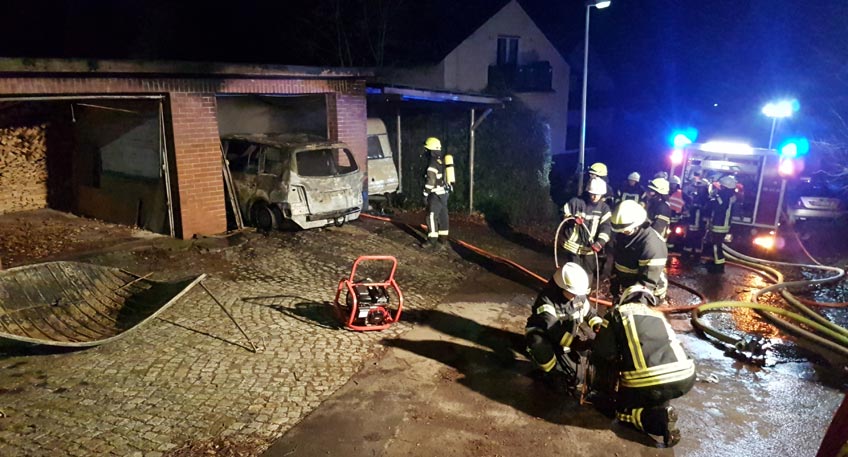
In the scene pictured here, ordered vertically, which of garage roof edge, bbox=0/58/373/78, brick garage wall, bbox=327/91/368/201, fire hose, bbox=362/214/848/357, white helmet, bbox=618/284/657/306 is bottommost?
fire hose, bbox=362/214/848/357

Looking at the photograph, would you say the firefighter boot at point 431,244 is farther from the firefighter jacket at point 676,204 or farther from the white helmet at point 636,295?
the white helmet at point 636,295

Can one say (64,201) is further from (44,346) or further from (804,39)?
(804,39)

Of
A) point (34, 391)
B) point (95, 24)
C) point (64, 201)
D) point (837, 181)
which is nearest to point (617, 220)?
point (34, 391)

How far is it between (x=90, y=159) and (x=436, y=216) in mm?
6782

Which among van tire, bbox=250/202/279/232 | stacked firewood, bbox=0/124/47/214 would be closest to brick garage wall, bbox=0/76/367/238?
van tire, bbox=250/202/279/232

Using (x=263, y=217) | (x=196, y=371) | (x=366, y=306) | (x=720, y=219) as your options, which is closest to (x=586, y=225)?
(x=720, y=219)

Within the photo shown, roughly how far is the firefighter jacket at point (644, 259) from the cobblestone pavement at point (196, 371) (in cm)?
255

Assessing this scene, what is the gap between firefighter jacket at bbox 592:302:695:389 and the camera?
4402mm

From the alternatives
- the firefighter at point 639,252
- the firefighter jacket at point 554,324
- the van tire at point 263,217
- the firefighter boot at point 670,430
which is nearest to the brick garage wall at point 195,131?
the van tire at point 263,217

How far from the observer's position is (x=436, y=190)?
391 inches

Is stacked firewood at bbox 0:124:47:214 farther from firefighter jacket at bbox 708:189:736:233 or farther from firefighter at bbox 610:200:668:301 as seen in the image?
firefighter jacket at bbox 708:189:736:233

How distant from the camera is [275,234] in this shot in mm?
10094

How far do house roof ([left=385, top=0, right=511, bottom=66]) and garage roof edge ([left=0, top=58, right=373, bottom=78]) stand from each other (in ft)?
31.2

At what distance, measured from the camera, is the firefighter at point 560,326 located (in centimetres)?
528
